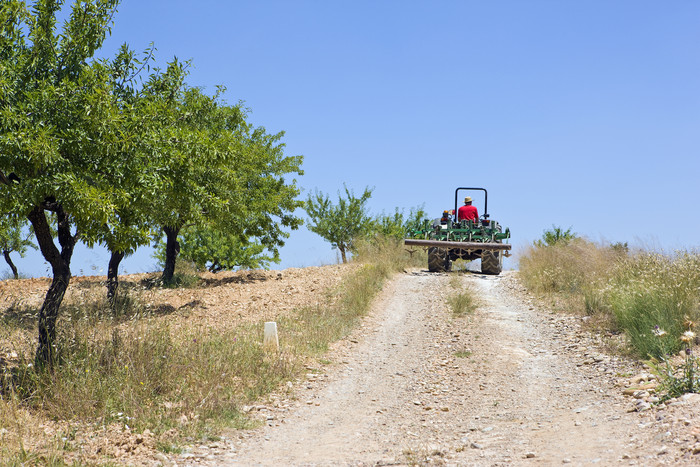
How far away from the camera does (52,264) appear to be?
8.30m

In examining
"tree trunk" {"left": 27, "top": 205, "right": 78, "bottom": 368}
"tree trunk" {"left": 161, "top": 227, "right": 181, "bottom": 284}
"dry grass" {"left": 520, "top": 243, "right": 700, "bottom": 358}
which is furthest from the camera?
"tree trunk" {"left": 161, "top": 227, "right": 181, "bottom": 284}

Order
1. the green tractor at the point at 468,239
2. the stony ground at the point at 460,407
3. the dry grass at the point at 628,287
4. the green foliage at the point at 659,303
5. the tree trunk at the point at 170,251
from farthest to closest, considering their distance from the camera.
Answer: the green tractor at the point at 468,239, the tree trunk at the point at 170,251, the dry grass at the point at 628,287, the green foliage at the point at 659,303, the stony ground at the point at 460,407

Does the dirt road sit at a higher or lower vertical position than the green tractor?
lower

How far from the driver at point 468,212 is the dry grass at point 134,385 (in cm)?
1284

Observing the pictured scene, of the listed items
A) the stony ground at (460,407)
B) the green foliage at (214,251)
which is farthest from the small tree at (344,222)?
the stony ground at (460,407)

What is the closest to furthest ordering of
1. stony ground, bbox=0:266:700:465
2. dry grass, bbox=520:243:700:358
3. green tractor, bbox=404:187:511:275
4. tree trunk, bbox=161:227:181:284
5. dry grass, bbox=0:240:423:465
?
stony ground, bbox=0:266:700:465, dry grass, bbox=0:240:423:465, dry grass, bbox=520:243:700:358, tree trunk, bbox=161:227:181:284, green tractor, bbox=404:187:511:275

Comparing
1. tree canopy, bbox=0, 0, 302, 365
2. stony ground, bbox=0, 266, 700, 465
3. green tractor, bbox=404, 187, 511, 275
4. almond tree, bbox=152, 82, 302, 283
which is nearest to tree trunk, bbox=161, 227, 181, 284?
almond tree, bbox=152, 82, 302, 283

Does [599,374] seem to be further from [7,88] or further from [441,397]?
[7,88]

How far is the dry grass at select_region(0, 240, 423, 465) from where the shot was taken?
566 cm

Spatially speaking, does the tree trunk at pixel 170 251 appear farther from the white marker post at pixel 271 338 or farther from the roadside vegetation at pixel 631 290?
the roadside vegetation at pixel 631 290

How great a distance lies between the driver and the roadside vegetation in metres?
3.76

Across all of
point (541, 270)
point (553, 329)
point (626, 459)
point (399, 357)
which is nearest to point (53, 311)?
point (399, 357)

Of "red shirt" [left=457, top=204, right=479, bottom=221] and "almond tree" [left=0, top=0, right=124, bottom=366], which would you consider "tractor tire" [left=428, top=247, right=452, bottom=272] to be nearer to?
"red shirt" [left=457, top=204, right=479, bottom=221]

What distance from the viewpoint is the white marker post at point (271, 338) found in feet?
28.7
